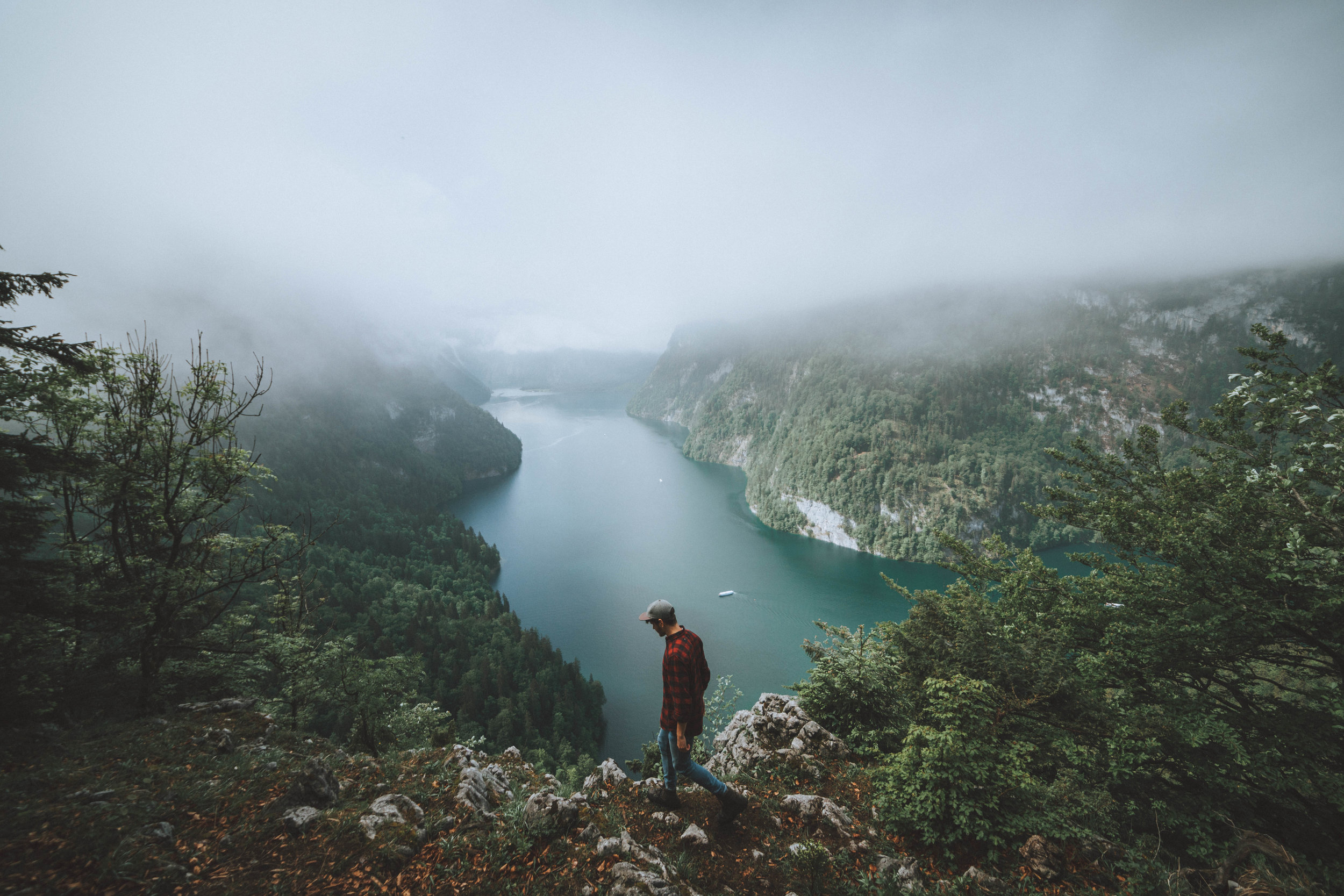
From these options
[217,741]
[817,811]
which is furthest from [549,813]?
[217,741]

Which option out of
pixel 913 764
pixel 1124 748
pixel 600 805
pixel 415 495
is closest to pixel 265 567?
pixel 600 805

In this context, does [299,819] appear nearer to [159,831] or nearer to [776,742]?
[159,831]

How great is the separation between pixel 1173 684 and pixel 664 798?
312 inches

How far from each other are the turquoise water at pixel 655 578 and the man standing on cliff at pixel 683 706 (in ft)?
70.8

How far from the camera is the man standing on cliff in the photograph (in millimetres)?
4508

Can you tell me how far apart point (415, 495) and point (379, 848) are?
343 feet

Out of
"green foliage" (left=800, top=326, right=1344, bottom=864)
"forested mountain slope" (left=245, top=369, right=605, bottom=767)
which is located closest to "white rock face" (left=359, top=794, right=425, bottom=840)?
"forested mountain slope" (left=245, top=369, right=605, bottom=767)

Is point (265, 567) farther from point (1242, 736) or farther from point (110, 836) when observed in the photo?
point (1242, 736)

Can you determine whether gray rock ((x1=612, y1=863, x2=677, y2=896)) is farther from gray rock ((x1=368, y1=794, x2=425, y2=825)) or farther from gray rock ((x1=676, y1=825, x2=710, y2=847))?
gray rock ((x1=368, y1=794, x2=425, y2=825))

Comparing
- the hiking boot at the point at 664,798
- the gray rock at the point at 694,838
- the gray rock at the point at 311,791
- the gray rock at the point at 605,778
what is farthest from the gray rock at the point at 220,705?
the gray rock at the point at 694,838

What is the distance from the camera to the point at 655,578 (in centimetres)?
5650

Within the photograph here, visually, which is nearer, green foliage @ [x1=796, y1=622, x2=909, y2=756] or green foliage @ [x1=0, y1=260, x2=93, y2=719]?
green foliage @ [x1=0, y1=260, x2=93, y2=719]

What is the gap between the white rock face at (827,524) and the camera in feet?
251

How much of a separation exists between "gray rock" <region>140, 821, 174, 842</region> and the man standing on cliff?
4506 mm
